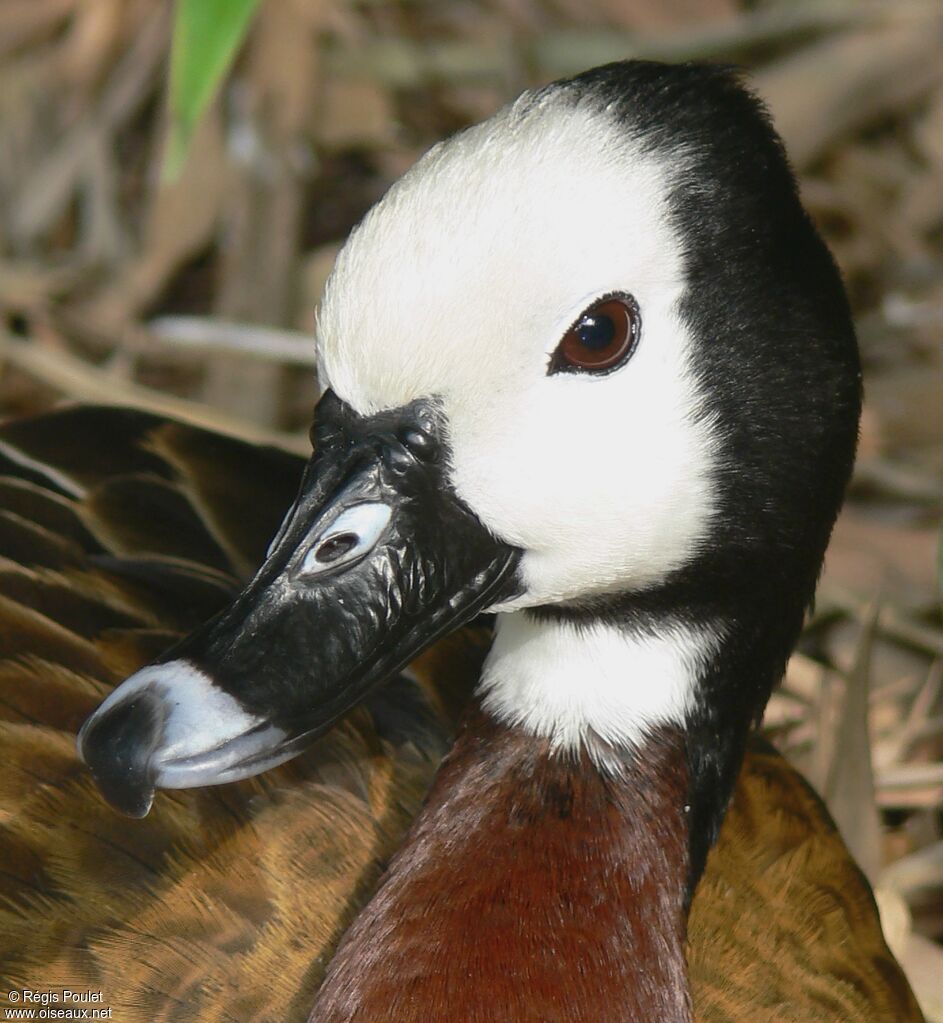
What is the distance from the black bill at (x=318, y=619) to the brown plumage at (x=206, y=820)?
8.7 inches

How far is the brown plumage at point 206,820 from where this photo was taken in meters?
1.43

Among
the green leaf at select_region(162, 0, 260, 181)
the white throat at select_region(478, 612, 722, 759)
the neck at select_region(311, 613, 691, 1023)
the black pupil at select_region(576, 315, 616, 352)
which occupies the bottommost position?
the neck at select_region(311, 613, 691, 1023)

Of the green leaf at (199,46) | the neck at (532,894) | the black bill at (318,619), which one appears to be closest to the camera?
the black bill at (318,619)

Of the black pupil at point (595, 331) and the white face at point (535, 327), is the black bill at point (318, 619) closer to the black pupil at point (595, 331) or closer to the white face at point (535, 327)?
the white face at point (535, 327)

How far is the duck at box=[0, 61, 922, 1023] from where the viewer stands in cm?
127

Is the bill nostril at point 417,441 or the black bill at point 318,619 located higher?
the bill nostril at point 417,441

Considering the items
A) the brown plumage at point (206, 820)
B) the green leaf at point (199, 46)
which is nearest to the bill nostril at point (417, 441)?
the brown plumage at point (206, 820)

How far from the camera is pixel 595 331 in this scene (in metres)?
1.28

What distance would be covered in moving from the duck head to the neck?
0.54ft

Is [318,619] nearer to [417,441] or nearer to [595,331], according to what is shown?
[417,441]

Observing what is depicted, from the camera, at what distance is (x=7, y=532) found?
5.57ft

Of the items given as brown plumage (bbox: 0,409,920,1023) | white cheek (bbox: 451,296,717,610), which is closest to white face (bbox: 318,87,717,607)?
white cheek (bbox: 451,296,717,610)

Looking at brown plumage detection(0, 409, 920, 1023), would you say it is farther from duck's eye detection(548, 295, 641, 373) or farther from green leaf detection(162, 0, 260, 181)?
duck's eye detection(548, 295, 641, 373)

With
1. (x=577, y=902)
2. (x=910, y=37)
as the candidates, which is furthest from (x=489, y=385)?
(x=910, y=37)
